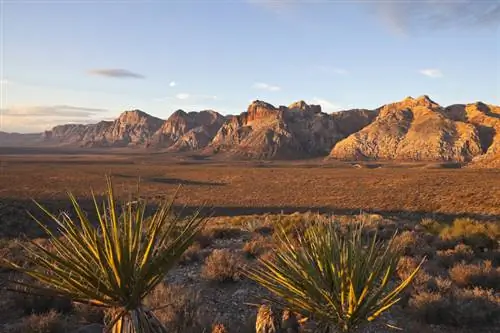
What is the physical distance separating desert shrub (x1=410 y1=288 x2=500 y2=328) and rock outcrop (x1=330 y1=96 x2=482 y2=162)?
103368mm

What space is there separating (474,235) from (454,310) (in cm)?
773

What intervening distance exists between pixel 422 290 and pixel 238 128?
147831mm

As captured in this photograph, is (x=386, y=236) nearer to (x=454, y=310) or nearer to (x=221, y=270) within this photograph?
(x=454, y=310)

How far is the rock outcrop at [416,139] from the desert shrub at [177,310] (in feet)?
349

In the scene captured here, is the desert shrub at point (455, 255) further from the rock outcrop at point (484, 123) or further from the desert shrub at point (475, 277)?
the rock outcrop at point (484, 123)

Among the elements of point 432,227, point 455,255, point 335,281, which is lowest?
point 432,227

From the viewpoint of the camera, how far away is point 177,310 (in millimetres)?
6465

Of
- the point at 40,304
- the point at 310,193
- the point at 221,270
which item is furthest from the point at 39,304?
the point at 310,193

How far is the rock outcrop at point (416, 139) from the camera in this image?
105500 mm

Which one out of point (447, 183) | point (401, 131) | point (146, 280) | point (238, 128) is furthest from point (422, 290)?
point (238, 128)

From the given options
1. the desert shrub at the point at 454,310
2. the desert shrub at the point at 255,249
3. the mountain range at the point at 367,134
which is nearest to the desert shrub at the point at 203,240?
the desert shrub at the point at 255,249

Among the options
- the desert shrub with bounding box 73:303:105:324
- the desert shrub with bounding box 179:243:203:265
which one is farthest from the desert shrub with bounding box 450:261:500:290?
the desert shrub with bounding box 73:303:105:324

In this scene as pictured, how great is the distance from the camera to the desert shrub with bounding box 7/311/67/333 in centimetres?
609

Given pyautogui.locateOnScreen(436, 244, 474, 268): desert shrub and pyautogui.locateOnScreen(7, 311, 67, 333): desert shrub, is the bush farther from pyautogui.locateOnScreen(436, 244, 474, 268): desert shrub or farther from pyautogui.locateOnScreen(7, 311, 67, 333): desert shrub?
pyautogui.locateOnScreen(436, 244, 474, 268): desert shrub
